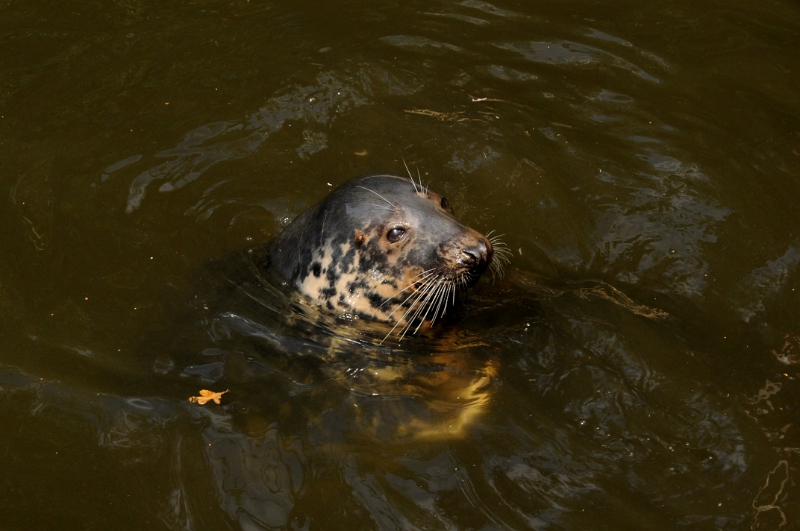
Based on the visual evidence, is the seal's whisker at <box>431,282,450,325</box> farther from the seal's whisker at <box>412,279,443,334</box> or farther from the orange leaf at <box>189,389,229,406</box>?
the orange leaf at <box>189,389,229,406</box>

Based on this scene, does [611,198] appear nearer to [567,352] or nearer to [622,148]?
[622,148]

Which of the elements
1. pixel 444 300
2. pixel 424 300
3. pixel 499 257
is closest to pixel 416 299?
pixel 424 300

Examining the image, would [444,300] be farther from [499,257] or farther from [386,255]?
[499,257]

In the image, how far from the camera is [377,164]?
22.1 ft

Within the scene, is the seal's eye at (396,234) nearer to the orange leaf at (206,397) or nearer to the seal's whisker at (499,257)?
the seal's whisker at (499,257)

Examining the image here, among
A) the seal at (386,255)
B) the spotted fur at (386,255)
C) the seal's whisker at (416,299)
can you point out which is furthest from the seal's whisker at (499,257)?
the seal's whisker at (416,299)

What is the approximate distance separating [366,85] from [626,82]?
2.30 metres

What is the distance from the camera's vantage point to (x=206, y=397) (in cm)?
462

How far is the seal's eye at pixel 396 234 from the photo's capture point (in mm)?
4914

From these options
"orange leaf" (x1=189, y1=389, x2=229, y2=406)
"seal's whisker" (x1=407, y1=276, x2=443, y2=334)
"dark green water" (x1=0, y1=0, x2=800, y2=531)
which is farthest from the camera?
"seal's whisker" (x1=407, y1=276, x2=443, y2=334)

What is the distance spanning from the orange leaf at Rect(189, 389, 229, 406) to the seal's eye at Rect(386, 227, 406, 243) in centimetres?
131

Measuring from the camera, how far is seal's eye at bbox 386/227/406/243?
4914 mm

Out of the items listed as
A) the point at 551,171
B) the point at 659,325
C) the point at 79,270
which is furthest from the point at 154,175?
the point at 659,325

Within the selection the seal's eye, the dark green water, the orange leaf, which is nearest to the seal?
the seal's eye
